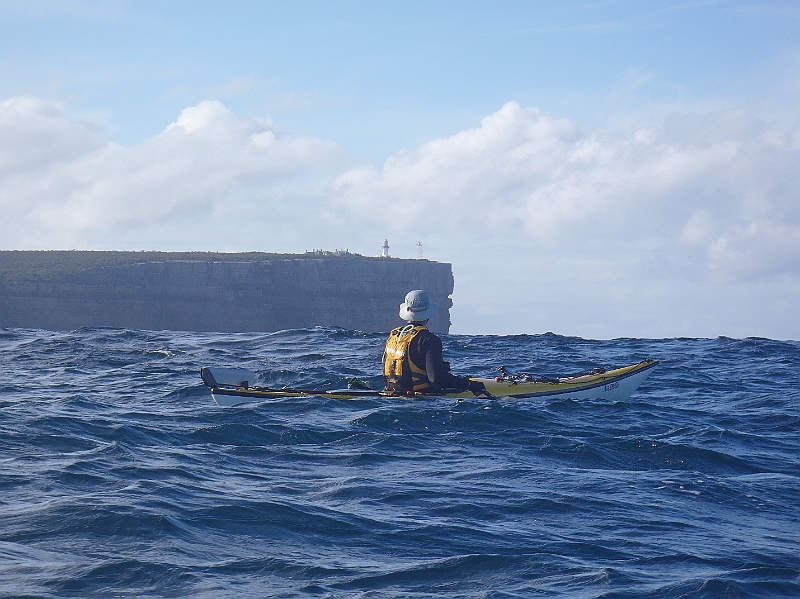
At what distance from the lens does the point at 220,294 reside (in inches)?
3076

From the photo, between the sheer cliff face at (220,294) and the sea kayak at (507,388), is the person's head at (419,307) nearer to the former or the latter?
the sea kayak at (507,388)

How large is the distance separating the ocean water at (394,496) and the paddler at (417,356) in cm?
30

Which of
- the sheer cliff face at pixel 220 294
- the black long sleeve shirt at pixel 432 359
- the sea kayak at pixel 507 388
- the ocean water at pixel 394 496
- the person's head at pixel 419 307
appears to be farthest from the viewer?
the sheer cliff face at pixel 220 294

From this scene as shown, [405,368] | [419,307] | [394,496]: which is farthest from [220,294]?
[394,496]

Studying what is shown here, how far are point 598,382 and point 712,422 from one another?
8.11 ft

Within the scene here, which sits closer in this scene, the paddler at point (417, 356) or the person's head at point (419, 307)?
the paddler at point (417, 356)

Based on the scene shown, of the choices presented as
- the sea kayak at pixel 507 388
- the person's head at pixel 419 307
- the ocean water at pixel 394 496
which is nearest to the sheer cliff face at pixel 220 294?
the sea kayak at pixel 507 388

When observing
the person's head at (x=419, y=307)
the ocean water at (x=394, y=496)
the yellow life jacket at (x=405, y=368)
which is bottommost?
the ocean water at (x=394, y=496)

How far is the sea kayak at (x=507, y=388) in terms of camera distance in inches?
499

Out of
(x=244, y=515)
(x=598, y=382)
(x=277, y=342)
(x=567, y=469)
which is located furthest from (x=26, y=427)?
(x=277, y=342)

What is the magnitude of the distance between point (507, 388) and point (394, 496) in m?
6.42

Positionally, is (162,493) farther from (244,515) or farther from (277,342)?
(277,342)

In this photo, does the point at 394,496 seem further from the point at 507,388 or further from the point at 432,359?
the point at 507,388

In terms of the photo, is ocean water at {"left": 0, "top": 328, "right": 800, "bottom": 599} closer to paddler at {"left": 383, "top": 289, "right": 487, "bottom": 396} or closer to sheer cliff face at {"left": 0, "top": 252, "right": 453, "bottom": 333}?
paddler at {"left": 383, "top": 289, "right": 487, "bottom": 396}
